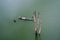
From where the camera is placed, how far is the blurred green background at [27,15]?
2.62 metres

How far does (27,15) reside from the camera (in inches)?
104

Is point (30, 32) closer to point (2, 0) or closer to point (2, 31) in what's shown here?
point (2, 31)

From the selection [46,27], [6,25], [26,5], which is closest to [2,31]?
[6,25]

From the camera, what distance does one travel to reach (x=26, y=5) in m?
2.68

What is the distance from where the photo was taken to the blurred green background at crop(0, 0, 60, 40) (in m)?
2.62

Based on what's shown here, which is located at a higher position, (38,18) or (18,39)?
(38,18)

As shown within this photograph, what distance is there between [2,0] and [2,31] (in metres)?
0.80

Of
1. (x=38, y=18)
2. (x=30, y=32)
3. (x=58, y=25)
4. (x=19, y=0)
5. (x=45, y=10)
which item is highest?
(x=19, y=0)

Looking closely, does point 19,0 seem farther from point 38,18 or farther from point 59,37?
point 59,37

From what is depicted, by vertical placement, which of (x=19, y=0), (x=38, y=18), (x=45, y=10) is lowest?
(x=38, y=18)

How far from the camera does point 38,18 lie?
2.65 m

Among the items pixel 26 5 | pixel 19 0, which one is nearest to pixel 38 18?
pixel 26 5

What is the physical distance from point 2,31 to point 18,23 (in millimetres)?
453

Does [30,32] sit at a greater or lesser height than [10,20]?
lesser
